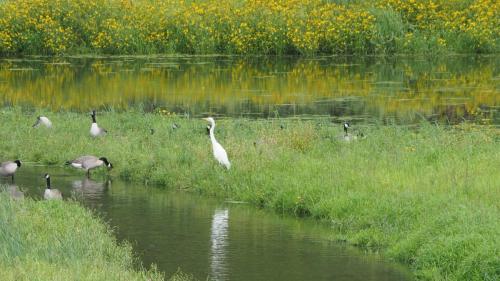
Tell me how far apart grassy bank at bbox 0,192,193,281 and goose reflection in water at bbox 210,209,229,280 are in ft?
Result: 1.90

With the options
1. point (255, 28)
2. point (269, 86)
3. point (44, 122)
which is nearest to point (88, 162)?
point (44, 122)

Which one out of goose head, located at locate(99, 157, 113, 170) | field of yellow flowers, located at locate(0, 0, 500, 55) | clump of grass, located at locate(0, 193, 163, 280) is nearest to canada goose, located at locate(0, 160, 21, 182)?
goose head, located at locate(99, 157, 113, 170)

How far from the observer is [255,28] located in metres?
44.4

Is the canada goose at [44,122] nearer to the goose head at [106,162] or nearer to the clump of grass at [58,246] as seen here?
the goose head at [106,162]

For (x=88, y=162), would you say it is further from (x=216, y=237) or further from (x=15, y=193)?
(x=216, y=237)

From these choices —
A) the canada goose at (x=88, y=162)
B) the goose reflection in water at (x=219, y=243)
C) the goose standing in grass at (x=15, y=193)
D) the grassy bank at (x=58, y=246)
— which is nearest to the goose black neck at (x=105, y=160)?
the canada goose at (x=88, y=162)

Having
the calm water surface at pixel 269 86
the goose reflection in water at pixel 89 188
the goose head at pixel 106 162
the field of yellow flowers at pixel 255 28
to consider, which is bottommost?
the goose reflection in water at pixel 89 188

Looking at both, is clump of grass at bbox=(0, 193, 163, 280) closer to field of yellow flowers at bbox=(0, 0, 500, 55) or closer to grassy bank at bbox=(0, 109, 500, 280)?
grassy bank at bbox=(0, 109, 500, 280)

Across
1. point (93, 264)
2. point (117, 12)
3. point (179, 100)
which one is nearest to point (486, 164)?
point (93, 264)

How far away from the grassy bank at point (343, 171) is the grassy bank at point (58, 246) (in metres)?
3.37

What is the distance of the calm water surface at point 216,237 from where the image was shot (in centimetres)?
1430

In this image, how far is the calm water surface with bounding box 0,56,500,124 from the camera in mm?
30422

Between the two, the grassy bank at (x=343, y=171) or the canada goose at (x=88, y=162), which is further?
the canada goose at (x=88, y=162)

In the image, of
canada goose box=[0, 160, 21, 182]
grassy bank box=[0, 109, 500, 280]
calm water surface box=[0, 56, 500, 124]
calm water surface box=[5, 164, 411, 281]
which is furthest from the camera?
calm water surface box=[0, 56, 500, 124]
